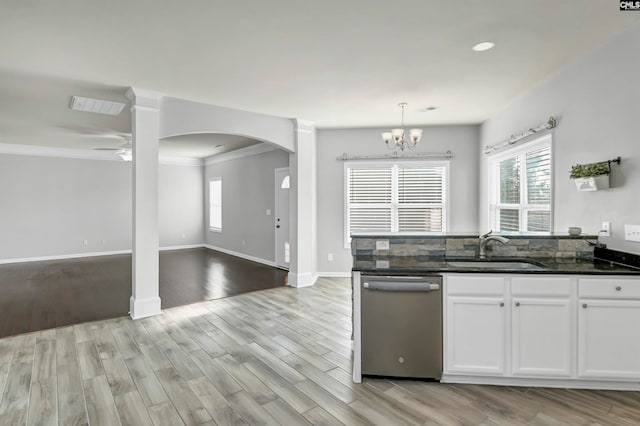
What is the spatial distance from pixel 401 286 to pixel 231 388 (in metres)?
1.47

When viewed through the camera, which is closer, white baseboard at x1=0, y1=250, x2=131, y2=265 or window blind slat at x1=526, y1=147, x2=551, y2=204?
window blind slat at x1=526, y1=147, x2=551, y2=204

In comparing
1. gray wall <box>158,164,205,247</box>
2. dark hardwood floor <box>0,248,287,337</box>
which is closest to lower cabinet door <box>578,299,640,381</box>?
dark hardwood floor <box>0,248,287,337</box>

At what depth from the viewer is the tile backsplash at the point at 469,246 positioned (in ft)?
9.46

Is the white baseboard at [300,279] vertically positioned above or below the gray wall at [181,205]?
below

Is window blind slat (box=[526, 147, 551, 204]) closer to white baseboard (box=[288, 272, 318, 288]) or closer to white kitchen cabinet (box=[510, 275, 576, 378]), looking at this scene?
white kitchen cabinet (box=[510, 275, 576, 378])

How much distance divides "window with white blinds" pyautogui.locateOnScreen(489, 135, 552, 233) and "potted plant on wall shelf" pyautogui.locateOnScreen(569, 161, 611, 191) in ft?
2.19

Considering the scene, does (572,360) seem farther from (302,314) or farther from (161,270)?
(161,270)

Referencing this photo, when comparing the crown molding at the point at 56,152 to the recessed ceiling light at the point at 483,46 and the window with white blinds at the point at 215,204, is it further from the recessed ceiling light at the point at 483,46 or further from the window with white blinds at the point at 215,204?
the recessed ceiling light at the point at 483,46

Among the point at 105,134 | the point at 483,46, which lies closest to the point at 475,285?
the point at 483,46

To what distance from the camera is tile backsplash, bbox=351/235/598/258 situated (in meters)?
2.88

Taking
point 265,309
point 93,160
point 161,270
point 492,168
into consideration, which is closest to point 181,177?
point 93,160

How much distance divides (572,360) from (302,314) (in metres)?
2.66

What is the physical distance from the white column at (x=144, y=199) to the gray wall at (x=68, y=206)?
550cm

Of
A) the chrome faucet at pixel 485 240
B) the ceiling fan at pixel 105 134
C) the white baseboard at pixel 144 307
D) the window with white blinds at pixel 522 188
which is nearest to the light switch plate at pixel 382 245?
the chrome faucet at pixel 485 240
